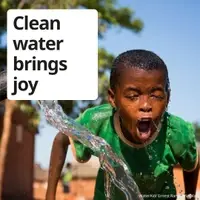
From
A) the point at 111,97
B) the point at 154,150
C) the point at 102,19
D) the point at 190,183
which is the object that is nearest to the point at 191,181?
the point at 190,183

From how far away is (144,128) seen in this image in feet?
8.99

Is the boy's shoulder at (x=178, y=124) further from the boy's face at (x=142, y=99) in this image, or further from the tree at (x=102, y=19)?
the tree at (x=102, y=19)

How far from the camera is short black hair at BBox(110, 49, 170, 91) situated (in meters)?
2.76

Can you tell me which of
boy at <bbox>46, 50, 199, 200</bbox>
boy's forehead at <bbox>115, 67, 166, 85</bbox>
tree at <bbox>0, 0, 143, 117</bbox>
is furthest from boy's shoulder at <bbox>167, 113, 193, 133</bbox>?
tree at <bbox>0, 0, 143, 117</bbox>

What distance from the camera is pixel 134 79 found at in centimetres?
274

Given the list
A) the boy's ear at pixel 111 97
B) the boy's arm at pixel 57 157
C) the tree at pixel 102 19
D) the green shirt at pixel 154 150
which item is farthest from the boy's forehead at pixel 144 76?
the tree at pixel 102 19

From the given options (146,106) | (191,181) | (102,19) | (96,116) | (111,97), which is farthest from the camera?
Result: (102,19)

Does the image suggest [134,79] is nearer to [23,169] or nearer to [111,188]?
[111,188]

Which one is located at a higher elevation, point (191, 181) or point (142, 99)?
point (142, 99)

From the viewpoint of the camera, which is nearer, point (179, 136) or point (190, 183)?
point (179, 136)

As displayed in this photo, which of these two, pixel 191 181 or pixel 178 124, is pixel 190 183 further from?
pixel 178 124

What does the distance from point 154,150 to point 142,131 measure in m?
0.23

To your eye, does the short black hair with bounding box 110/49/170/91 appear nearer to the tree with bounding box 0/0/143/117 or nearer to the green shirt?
the green shirt

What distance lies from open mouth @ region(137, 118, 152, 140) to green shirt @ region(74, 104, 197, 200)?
0.56ft
